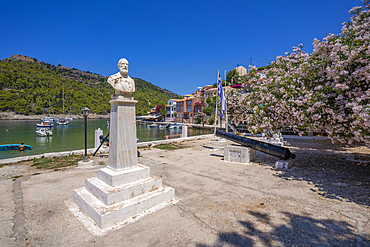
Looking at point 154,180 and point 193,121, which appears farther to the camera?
point 193,121

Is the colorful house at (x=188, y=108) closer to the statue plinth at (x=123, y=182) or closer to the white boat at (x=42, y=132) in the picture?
the white boat at (x=42, y=132)

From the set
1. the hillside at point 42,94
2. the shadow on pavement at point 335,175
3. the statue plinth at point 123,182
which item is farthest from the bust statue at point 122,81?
the hillside at point 42,94

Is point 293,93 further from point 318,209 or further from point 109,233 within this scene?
point 109,233

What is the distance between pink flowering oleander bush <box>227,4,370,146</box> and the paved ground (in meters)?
1.84

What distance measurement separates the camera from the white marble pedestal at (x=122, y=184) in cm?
360

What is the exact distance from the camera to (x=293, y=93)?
6797 mm

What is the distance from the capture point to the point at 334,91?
580 cm

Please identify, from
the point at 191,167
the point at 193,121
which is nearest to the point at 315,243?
the point at 191,167

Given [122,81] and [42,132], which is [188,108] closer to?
[42,132]

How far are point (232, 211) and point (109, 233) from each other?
246 centimetres

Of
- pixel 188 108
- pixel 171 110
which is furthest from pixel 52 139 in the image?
pixel 171 110

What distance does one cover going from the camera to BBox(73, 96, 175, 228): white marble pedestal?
11.8 feet

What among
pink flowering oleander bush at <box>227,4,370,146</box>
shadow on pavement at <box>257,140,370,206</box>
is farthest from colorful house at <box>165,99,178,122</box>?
shadow on pavement at <box>257,140,370,206</box>

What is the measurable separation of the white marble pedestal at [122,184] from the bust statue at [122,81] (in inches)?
6.9
